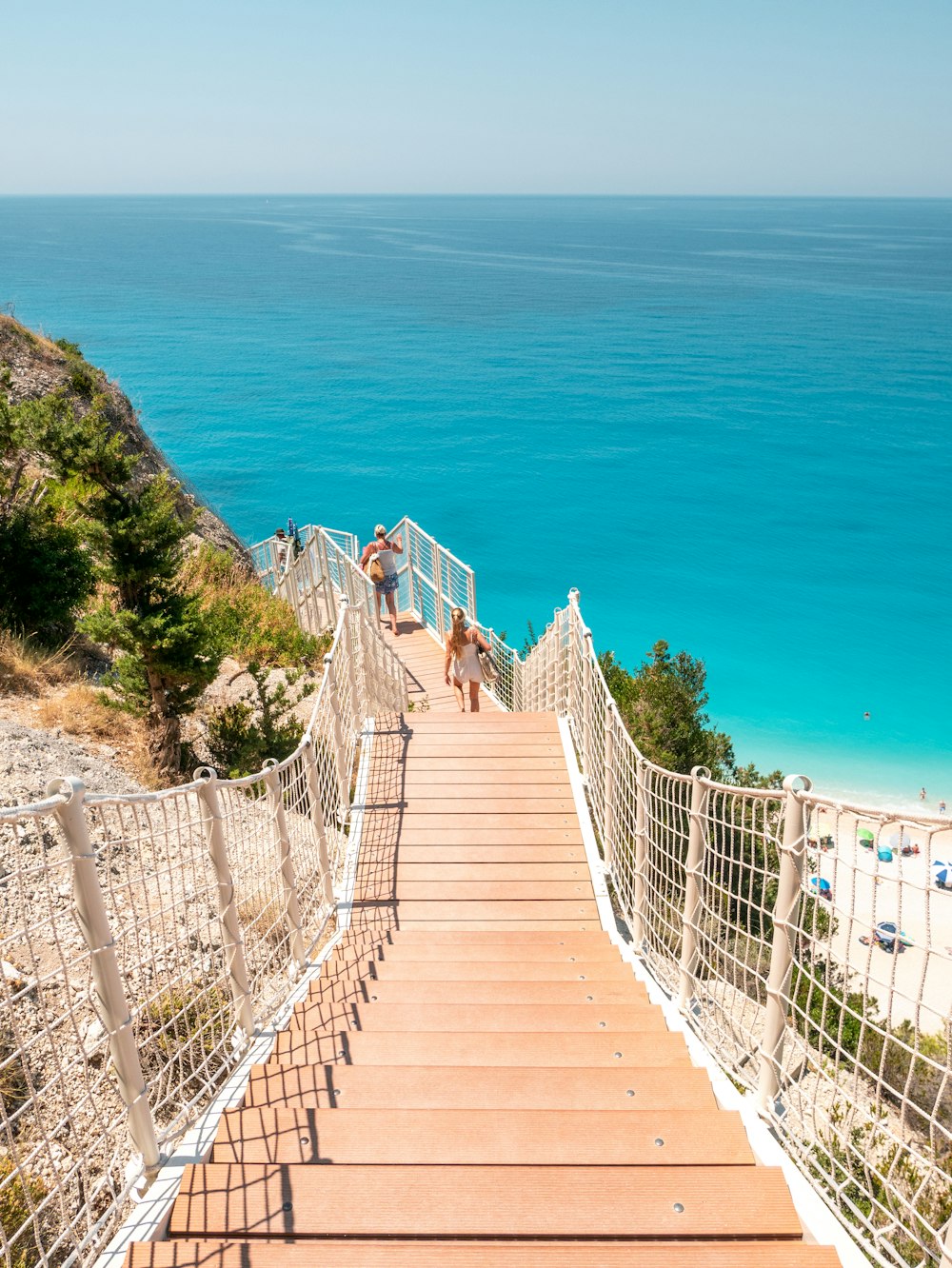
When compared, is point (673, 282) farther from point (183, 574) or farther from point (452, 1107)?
point (452, 1107)

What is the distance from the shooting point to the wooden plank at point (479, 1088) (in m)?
3.01

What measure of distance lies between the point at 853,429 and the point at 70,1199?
160 feet

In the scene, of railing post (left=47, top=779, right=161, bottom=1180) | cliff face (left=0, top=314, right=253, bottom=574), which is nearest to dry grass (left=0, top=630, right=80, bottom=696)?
railing post (left=47, top=779, right=161, bottom=1180)

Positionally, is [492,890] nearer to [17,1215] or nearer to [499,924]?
[499,924]

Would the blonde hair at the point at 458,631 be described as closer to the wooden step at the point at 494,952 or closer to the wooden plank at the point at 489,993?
the wooden step at the point at 494,952

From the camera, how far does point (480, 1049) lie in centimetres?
341

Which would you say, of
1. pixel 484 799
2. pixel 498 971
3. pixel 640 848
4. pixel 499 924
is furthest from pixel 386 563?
pixel 498 971

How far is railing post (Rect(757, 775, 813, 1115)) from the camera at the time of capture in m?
2.62

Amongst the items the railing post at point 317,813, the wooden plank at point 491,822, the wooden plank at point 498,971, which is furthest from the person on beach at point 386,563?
the wooden plank at point 498,971

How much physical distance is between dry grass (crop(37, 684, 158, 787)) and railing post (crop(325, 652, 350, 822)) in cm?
207

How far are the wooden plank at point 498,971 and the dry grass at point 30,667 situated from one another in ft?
16.5

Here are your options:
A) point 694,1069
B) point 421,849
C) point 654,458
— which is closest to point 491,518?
point 654,458

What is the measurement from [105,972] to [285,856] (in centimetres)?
148

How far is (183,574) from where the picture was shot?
12.8 m
